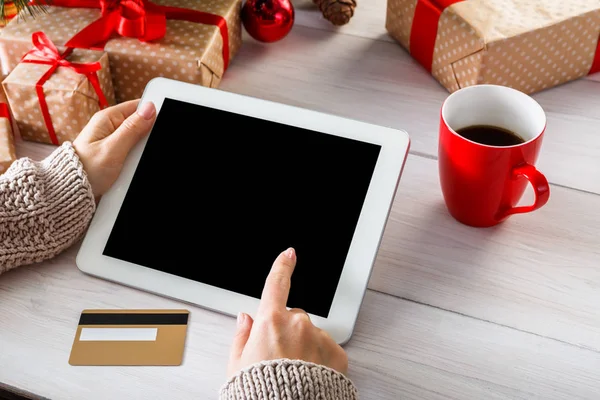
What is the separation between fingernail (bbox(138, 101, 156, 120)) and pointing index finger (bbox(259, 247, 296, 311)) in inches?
9.1

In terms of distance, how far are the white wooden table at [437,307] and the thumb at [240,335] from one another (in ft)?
0.09

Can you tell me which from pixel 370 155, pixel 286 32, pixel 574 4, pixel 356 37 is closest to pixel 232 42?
pixel 286 32

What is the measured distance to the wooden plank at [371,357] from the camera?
0.60 meters

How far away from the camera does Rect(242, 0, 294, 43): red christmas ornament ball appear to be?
3.00 ft

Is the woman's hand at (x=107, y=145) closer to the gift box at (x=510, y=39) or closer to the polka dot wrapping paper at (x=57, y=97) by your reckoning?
the polka dot wrapping paper at (x=57, y=97)

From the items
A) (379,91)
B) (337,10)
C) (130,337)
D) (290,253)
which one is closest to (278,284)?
(290,253)

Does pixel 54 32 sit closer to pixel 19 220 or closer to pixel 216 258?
pixel 19 220

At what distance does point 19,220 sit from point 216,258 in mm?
207

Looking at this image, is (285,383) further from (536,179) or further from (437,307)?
(536,179)

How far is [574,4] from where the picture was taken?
81 cm

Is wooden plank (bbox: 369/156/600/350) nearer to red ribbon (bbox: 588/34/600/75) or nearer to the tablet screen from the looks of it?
the tablet screen

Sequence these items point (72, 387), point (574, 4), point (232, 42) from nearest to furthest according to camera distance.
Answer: point (72, 387)
point (574, 4)
point (232, 42)

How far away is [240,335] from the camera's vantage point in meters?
0.61

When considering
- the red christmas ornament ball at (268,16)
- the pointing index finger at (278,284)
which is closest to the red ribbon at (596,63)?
the red christmas ornament ball at (268,16)
